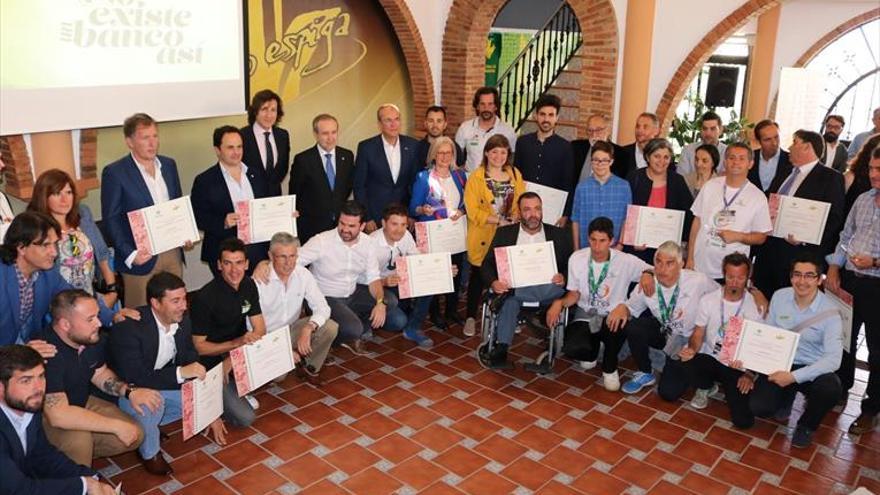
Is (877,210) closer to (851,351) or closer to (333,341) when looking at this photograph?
(851,351)

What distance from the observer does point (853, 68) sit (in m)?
14.5

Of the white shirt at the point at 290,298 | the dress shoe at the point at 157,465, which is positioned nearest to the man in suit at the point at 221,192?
the white shirt at the point at 290,298

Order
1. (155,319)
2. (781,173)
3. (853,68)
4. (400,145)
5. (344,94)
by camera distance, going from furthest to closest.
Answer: (853,68), (344,94), (400,145), (781,173), (155,319)

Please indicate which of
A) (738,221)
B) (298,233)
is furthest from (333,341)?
(738,221)

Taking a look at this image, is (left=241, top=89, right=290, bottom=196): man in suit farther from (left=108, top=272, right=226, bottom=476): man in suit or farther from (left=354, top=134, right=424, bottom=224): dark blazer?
(left=108, top=272, right=226, bottom=476): man in suit

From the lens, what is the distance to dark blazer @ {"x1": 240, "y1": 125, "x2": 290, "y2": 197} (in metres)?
5.39

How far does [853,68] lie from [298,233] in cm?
1330

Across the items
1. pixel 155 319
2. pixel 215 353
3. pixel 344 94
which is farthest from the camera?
pixel 344 94

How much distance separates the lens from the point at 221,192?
201 inches

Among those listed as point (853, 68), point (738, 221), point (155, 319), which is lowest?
point (155, 319)

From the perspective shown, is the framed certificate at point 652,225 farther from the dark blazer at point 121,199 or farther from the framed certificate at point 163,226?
the dark blazer at point 121,199

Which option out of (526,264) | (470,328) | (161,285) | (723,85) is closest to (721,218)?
(526,264)

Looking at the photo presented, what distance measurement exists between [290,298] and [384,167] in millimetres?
1502

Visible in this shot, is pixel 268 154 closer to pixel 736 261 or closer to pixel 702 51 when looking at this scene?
pixel 736 261
